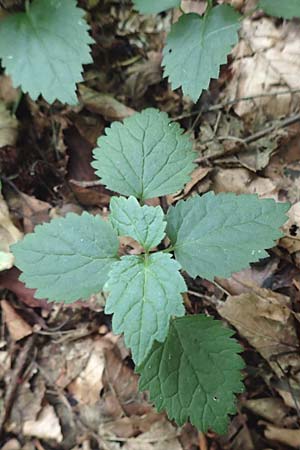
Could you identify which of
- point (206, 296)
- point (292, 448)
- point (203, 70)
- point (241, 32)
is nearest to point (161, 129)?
point (203, 70)

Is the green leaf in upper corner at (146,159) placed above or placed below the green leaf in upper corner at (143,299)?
above

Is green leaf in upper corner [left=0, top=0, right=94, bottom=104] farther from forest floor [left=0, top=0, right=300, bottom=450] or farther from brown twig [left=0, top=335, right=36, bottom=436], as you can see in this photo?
brown twig [left=0, top=335, right=36, bottom=436]

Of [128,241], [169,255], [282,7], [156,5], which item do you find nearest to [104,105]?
[156,5]

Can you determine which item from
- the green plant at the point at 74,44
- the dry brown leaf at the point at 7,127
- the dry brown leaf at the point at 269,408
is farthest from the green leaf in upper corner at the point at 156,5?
the dry brown leaf at the point at 269,408

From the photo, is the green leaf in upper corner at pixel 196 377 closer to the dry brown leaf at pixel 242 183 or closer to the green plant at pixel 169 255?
the green plant at pixel 169 255

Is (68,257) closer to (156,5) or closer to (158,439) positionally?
(158,439)

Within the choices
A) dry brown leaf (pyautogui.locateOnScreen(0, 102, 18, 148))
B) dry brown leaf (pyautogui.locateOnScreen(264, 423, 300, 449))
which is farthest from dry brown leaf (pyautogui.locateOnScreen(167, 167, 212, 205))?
dry brown leaf (pyautogui.locateOnScreen(264, 423, 300, 449))
